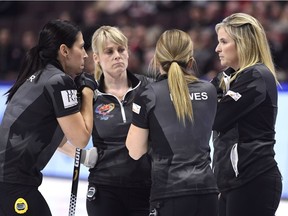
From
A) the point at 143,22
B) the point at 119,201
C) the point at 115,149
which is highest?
the point at 143,22

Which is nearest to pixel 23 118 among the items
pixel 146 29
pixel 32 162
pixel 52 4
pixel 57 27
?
pixel 32 162

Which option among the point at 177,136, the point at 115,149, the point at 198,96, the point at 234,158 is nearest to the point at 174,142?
the point at 177,136

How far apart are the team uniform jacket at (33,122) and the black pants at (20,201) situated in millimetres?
41

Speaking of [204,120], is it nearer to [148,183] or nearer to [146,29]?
[148,183]

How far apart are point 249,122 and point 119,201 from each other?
3.56 feet

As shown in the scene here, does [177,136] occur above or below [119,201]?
above

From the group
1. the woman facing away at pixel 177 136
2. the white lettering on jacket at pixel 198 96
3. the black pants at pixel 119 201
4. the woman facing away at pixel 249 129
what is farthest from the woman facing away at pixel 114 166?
the white lettering on jacket at pixel 198 96

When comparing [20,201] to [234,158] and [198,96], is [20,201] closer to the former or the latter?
[198,96]

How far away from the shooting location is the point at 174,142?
396 centimetres

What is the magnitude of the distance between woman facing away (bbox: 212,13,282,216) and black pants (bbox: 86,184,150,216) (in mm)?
579

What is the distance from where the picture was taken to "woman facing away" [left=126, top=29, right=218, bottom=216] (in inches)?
155

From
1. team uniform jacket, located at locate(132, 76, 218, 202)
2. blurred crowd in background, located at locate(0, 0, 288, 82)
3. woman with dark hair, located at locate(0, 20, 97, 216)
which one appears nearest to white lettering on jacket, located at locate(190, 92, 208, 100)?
team uniform jacket, located at locate(132, 76, 218, 202)

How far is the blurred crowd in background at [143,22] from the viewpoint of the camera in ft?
35.9

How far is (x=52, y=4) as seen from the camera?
1498 cm
